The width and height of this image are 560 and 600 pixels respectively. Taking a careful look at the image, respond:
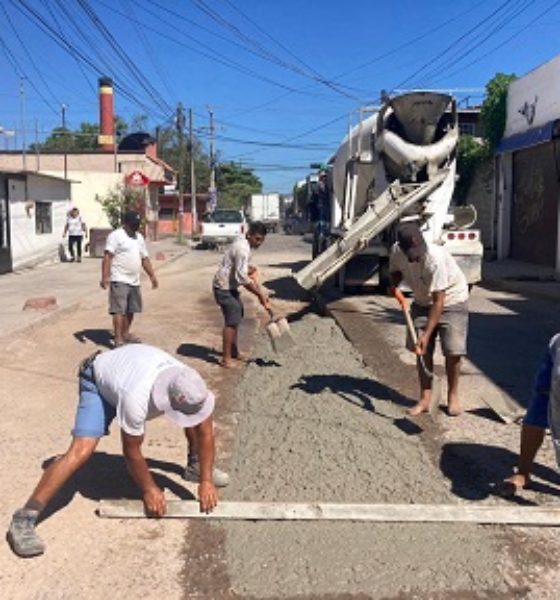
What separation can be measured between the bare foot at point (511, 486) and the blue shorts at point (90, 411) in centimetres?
237

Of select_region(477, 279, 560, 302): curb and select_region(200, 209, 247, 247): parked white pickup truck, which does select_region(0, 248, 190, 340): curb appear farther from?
select_region(200, 209, 247, 247): parked white pickup truck

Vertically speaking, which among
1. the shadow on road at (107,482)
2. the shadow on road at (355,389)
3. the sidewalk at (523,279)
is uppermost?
the sidewalk at (523,279)

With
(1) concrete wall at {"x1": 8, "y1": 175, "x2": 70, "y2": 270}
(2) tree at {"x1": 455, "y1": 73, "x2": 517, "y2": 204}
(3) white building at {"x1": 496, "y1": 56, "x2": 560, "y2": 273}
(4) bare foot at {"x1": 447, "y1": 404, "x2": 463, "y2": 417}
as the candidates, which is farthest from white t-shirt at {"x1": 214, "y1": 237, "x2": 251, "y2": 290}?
(2) tree at {"x1": 455, "y1": 73, "x2": 517, "y2": 204}

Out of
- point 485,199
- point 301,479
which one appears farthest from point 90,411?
point 485,199

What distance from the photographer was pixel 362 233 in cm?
1109

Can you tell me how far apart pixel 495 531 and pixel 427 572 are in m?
0.61

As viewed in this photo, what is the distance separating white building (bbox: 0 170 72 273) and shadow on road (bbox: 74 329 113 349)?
29.3 ft

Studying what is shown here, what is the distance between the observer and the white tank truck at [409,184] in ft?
36.6

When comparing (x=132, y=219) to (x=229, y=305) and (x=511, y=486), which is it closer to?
(x=229, y=305)

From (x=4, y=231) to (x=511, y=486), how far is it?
16667mm

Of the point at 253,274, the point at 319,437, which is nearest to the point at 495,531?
the point at 319,437

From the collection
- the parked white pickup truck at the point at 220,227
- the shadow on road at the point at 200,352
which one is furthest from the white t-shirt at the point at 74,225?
the shadow on road at the point at 200,352

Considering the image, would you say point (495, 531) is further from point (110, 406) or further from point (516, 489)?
point (110, 406)

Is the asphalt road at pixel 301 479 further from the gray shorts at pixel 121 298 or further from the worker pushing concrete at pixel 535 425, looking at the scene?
the gray shorts at pixel 121 298
